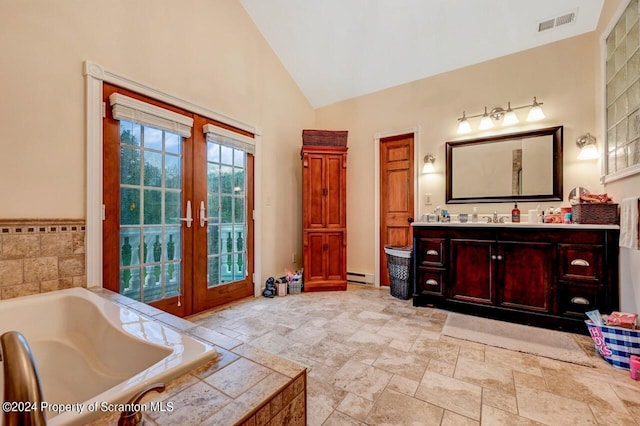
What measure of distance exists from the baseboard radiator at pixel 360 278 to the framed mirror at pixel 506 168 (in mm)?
1507

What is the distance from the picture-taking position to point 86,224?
74.9 inches

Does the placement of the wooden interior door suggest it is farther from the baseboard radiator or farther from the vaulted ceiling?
the vaulted ceiling

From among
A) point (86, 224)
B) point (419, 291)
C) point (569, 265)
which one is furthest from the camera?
point (419, 291)

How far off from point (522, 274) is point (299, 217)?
269 centimetres

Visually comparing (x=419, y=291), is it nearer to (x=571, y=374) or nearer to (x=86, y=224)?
(x=571, y=374)

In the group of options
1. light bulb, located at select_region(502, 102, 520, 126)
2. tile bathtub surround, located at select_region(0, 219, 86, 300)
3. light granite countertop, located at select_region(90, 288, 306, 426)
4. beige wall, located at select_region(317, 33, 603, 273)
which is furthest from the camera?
light bulb, located at select_region(502, 102, 520, 126)

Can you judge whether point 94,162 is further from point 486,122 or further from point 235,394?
point 486,122

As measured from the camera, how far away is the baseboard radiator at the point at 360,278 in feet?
12.7

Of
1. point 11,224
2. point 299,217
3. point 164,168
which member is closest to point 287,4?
point 164,168

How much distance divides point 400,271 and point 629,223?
1.90 meters

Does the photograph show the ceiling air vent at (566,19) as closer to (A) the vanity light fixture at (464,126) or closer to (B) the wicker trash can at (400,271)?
(A) the vanity light fixture at (464,126)

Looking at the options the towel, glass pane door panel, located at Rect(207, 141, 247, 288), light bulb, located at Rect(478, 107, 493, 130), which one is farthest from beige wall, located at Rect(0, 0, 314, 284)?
the towel

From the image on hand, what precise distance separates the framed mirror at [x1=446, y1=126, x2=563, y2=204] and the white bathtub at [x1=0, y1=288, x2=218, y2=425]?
10.3 feet

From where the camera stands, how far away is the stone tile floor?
1321mm
